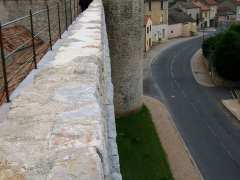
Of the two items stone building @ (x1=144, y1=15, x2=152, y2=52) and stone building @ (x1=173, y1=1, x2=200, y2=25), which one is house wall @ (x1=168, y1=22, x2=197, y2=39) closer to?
stone building @ (x1=173, y1=1, x2=200, y2=25)

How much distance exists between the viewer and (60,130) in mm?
2711

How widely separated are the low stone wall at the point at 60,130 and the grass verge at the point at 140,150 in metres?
8.89

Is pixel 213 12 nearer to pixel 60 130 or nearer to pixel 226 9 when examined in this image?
pixel 226 9

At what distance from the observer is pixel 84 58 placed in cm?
481

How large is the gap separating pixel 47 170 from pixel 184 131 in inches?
612

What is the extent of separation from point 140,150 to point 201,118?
5645 mm

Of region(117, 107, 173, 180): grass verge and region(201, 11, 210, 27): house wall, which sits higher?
region(201, 11, 210, 27): house wall

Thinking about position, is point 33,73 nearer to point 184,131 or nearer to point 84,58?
point 84,58

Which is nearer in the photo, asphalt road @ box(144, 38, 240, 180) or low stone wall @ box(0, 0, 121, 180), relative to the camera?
low stone wall @ box(0, 0, 121, 180)

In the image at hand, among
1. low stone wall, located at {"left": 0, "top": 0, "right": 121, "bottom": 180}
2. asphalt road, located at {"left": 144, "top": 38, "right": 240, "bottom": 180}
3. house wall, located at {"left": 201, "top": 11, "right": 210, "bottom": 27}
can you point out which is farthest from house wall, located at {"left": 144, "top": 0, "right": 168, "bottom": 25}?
A: low stone wall, located at {"left": 0, "top": 0, "right": 121, "bottom": 180}

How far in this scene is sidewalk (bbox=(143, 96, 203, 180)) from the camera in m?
13.2

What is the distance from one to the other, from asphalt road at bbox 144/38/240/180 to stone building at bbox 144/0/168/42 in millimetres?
9850

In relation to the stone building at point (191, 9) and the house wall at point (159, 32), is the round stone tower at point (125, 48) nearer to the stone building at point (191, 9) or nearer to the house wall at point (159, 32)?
the house wall at point (159, 32)

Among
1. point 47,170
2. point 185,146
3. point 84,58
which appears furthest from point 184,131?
point 47,170
